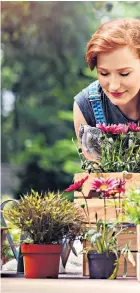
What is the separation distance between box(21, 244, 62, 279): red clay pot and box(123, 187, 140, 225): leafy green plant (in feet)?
1.10

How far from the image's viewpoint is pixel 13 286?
3119mm

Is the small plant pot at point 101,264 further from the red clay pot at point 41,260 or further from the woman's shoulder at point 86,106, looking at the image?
the woman's shoulder at point 86,106

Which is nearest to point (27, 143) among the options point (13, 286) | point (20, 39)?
point (20, 39)

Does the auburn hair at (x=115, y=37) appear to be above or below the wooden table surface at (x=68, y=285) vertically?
above

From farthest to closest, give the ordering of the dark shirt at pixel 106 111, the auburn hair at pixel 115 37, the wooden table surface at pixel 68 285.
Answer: the dark shirt at pixel 106 111
the auburn hair at pixel 115 37
the wooden table surface at pixel 68 285

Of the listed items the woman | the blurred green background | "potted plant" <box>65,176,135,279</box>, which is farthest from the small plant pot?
the blurred green background

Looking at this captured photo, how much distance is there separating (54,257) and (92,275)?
0.17m

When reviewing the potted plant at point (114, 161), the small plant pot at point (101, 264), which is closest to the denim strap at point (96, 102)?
the potted plant at point (114, 161)

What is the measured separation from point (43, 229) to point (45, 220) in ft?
0.15

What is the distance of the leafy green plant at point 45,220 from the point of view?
→ 3.40 m

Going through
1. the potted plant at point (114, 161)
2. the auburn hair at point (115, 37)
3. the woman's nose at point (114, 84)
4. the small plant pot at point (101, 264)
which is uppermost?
the auburn hair at point (115, 37)

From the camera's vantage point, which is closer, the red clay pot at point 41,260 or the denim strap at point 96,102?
the red clay pot at point 41,260

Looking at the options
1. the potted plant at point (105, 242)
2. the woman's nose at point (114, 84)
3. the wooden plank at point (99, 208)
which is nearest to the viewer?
the potted plant at point (105, 242)

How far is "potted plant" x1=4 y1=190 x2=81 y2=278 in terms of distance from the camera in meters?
3.40
